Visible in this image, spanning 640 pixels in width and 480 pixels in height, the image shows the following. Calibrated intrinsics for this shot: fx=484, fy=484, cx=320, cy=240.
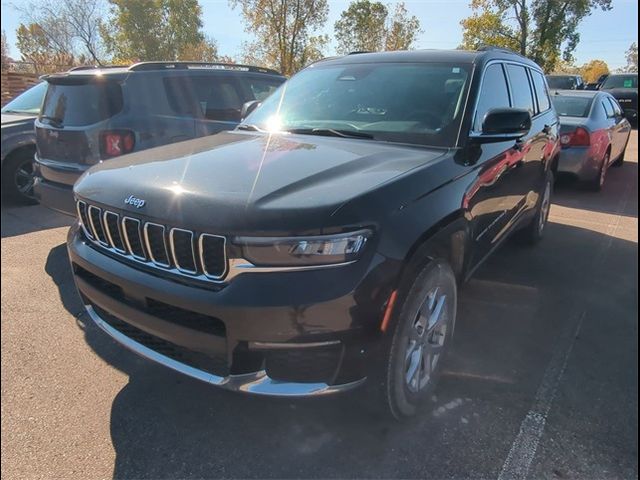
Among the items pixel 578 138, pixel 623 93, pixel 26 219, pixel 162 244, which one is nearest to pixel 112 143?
pixel 26 219

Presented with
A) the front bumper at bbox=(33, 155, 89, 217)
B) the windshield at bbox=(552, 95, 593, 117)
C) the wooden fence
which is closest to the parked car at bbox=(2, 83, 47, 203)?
the front bumper at bbox=(33, 155, 89, 217)

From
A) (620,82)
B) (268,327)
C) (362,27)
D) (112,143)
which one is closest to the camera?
(268,327)

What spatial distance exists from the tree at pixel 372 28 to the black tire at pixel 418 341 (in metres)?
2.46

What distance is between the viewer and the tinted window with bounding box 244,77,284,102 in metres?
5.96

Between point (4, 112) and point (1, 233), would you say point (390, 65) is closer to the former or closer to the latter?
point (1, 233)

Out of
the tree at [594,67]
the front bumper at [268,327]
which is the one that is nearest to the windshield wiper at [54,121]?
the front bumper at [268,327]

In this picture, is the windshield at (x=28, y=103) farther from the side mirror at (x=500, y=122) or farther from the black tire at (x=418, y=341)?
the black tire at (x=418, y=341)

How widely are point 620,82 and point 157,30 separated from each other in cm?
1991

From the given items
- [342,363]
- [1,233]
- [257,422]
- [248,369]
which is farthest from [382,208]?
[1,233]

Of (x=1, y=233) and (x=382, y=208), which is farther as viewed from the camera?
(x=1, y=233)

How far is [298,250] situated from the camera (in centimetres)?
188

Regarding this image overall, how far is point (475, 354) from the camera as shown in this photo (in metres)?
3.03

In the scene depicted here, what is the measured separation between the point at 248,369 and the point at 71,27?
4398 millimetres

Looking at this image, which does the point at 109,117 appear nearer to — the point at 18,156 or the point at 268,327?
the point at 18,156
